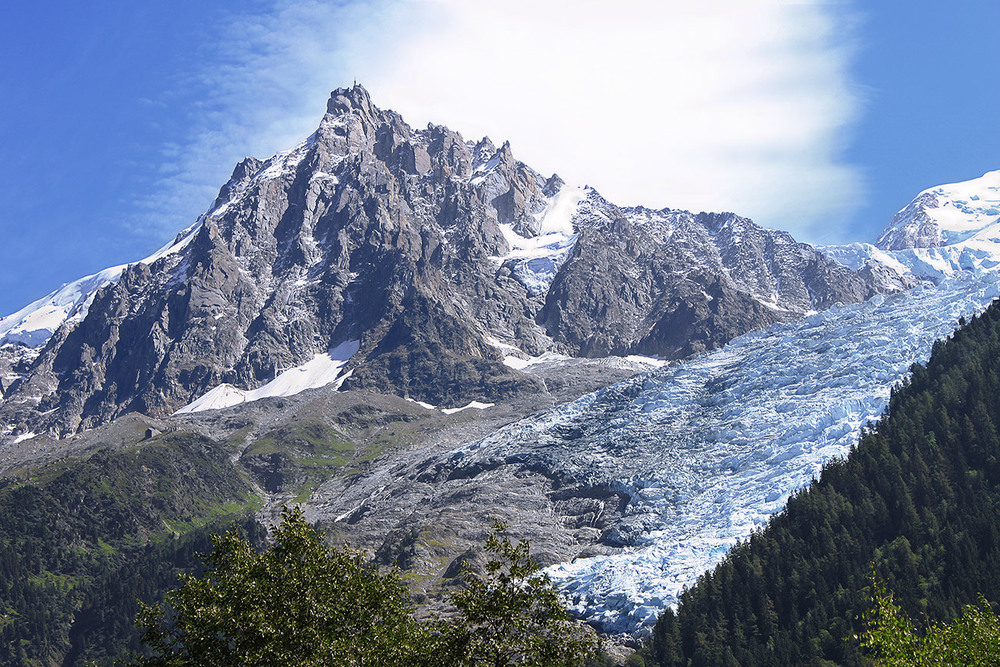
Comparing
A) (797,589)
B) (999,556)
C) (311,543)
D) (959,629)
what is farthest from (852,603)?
(311,543)

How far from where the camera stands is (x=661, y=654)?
622 feet

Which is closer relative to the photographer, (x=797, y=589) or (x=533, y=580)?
(x=533, y=580)

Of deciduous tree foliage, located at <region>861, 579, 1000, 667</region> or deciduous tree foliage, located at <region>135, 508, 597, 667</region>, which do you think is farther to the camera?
deciduous tree foliage, located at <region>861, 579, 1000, 667</region>

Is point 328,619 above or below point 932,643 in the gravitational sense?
above

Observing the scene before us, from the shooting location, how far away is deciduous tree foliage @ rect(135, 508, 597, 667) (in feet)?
133

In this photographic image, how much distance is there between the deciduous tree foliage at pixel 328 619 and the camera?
133 feet

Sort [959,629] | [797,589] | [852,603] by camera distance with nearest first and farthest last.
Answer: [959,629], [852,603], [797,589]

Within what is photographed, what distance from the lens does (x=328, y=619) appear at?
42.0m

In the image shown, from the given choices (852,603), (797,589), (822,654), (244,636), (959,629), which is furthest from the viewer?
(797,589)

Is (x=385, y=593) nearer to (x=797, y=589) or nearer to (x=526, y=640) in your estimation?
(x=526, y=640)

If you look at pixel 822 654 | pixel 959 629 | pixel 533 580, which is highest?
pixel 533 580

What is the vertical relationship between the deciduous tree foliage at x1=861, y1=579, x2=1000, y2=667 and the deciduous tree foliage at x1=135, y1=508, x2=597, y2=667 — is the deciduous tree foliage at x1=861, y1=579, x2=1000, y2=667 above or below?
below

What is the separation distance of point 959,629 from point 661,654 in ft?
510

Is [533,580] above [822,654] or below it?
above
